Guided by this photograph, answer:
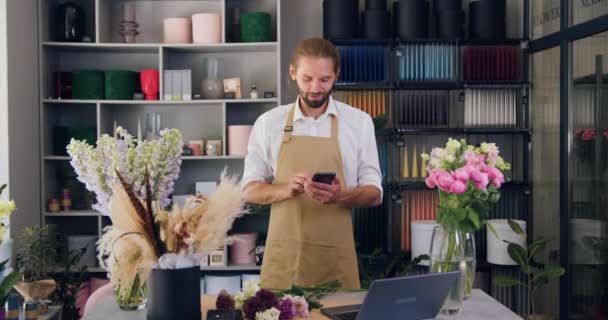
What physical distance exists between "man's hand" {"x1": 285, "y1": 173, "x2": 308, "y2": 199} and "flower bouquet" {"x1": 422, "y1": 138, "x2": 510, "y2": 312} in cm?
71

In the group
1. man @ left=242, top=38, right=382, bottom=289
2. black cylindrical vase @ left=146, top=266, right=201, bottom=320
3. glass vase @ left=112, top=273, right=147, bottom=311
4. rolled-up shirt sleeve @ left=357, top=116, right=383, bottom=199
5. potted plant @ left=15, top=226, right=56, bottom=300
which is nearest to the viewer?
black cylindrical vase @ left=146, top=266, right=201, bottom=320

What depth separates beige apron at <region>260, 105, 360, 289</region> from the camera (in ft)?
9.04

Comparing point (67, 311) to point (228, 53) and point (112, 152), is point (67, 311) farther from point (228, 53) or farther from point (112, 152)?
point (112, 152)

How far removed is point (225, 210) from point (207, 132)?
3370mm

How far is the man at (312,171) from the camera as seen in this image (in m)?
2.68

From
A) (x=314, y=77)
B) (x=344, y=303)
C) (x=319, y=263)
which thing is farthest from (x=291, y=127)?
(x=344, y=303)

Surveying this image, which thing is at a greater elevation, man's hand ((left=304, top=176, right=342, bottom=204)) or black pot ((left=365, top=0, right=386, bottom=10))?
black pot ((left=365, top=0, right=386, bottom=10))

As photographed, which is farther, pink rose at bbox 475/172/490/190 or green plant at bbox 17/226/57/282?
green plant at bbox 17/226/57/282

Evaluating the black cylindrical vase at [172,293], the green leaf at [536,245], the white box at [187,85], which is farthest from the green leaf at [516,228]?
the black cylindrical vase at [172,293]

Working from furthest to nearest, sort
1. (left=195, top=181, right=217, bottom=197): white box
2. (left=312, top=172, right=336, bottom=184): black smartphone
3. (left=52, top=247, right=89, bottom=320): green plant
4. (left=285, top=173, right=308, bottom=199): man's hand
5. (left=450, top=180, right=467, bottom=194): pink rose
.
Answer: (left=195, top=181, right=217, bottom=197): white box → (left=52, top=247, right=89, bottom=320): green plant → (left=285, top=173, right=308, bottom=199): man's hand → (left=312, top=172, right=336, bottom=184): black smartphone → (left=450, top=180, right=467, bottom=194): pink rose

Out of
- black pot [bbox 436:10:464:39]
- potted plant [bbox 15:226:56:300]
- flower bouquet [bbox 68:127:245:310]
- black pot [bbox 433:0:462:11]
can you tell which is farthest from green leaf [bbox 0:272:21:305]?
black pot [bbox 433:0:462:11]

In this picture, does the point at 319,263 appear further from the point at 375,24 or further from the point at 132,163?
the point at 375,24

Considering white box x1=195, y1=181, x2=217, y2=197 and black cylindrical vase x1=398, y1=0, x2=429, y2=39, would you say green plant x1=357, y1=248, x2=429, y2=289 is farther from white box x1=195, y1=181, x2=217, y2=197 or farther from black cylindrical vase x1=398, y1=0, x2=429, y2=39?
black cylindrical vase x1=398, y1=0, x2=429, y2=39

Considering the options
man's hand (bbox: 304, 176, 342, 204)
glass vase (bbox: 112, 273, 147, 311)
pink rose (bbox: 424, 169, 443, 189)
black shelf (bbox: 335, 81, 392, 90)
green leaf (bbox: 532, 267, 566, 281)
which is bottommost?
green leaf (bbox: 532, 267, 566, 281)
